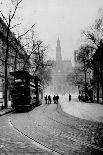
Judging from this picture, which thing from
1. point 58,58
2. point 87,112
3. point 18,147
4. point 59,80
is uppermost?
point 58,58

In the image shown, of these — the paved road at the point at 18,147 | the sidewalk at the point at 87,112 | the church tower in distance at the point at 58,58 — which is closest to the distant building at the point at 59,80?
the church tower in distance at the point at 58,58

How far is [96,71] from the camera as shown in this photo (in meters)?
43.0

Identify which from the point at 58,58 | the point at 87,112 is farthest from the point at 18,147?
the point at 58,58

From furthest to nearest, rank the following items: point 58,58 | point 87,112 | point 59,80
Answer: point 58,58 → point 59,80 → point 87,112

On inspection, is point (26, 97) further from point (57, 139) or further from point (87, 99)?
point (87, 99)

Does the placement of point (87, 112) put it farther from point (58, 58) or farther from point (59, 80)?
point (58, 58)

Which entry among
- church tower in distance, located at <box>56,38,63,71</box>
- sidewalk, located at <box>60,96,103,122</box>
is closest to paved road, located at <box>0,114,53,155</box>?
sidewalk, located at <box>60,96,103,122</box>

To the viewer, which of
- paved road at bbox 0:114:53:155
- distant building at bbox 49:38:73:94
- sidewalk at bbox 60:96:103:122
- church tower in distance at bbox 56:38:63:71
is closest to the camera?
paved road at bbox 0:114:53:155

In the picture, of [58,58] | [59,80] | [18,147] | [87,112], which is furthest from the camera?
[58,58]

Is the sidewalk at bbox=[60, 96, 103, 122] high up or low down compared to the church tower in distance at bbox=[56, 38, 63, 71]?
down

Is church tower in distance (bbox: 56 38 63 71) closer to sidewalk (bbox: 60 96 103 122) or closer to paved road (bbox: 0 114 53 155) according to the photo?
sidewalk (bbox: 60 96 103 122)

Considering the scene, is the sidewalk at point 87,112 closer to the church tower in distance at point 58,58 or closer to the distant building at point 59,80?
the distant building at point 59,80

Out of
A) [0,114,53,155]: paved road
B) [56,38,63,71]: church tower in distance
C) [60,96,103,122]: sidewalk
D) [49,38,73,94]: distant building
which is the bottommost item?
[60,96,103,122]: sidewalk

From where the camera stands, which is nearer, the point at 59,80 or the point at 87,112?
the point at 87,112
